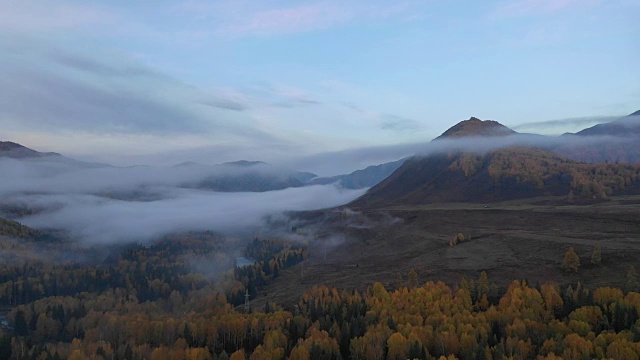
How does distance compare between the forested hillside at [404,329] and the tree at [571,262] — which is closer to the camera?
the forested hillside at [404,329]

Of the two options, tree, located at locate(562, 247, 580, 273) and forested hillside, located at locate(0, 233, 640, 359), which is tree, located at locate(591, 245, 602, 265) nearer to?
tree, located at locate(562, 247, 580, 273)

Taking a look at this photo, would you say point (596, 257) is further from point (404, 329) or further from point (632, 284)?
point (404, 329)

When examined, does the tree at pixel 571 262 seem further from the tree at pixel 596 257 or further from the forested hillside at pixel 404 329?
the forested hillside at pixel 404 329

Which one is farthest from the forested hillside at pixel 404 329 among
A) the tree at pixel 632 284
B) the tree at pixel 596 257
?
the tree at pixel 596 257

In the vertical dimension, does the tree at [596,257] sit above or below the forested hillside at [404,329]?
above

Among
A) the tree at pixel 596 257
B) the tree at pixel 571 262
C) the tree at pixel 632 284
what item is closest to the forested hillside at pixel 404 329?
the tree at pixel 632 284

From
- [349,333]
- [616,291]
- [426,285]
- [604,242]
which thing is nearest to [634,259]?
[604,242]

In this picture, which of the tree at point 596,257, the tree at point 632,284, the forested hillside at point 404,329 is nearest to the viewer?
the forested hillside at point 404,329

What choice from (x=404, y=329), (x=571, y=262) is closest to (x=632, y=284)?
(x=571, y=262)

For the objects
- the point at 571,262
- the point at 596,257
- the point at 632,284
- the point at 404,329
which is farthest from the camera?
the point at 571,262

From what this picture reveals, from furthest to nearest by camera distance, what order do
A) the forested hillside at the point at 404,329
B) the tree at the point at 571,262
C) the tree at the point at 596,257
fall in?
the tree at the point at 571,262, the tree at the point at 596,257, the forested hillside at the point at 404,329
